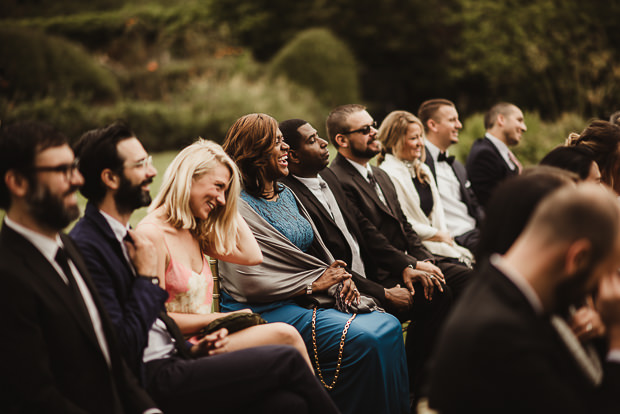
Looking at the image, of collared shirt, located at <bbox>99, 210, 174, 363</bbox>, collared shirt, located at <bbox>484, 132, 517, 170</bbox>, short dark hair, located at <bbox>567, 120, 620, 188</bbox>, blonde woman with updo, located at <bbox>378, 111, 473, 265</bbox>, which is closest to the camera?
collared shirt, located at <bbox>99, 210, 174, 363</bbox>

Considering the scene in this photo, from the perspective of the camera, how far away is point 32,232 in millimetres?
2262

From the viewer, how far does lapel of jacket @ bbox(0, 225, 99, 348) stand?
221 cm

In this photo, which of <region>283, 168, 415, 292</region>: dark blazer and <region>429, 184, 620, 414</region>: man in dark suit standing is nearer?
<region>429, 184, 620, 414</region>: man in dark suit standing

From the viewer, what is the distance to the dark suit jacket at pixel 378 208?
5023 millimetres

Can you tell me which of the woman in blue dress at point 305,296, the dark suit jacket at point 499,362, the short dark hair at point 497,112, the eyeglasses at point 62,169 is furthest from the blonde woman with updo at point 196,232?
the short dark hair at point 497,112

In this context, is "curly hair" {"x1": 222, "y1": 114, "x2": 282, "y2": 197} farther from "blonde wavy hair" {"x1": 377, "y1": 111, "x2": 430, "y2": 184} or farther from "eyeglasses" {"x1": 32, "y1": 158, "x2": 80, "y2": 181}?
"blonde wavy hair" {"x1": 377, "y1": 111, "x2": 430, "y2": 184}

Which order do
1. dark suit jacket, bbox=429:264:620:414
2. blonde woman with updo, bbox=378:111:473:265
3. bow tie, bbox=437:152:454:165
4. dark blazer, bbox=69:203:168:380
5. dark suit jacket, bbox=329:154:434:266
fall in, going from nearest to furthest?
1. dark suit jacket, bbox=429:264:620:414
2. dark blazer, bbox=69:203:168:380
3. dark suit jacket, bbox=329:154:434:266
4. blonde woman with updo, bbox=378:111:473:265
5. bow tie, bbox=437:152:454:165

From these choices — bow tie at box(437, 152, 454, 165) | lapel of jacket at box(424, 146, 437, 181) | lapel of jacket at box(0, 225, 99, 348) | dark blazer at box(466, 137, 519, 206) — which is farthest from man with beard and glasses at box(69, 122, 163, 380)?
dark blazer at box(466, 137, 519, 206)

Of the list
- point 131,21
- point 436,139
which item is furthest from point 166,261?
point 131,21

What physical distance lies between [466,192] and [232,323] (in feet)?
12.4

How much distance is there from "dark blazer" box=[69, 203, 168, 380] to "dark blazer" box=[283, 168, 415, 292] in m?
1.96

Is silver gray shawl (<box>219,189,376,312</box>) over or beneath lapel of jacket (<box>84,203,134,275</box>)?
beneath

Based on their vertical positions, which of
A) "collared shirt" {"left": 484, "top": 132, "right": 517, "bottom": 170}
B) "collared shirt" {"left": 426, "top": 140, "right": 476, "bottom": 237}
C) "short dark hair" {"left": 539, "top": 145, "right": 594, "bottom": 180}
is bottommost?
"collared shirt" {"left": 426, "top": 140, "right": 476, "bottom": 237}

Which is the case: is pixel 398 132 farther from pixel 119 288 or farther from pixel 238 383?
pixel 119 288
